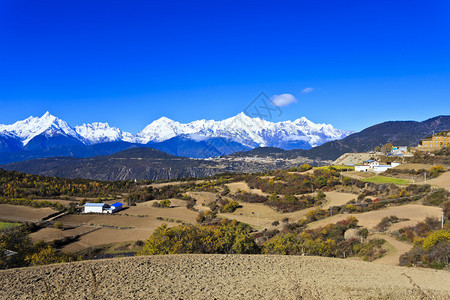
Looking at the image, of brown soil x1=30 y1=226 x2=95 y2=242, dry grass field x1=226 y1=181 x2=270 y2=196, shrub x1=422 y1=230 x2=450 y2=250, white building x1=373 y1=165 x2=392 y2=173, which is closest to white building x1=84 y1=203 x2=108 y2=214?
brown soil x1=30 y1=226 x2=95 y2=242

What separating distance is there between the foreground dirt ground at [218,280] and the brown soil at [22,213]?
1714 inches

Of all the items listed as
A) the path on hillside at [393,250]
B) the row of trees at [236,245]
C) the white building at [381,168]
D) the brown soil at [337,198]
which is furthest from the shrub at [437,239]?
the white building at [381,168]

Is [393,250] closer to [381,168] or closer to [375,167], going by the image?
[381,168]

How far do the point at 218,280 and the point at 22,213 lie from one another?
52923 millimetres

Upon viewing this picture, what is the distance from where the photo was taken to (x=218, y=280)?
12516 mm

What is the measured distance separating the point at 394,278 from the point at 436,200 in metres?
27.1

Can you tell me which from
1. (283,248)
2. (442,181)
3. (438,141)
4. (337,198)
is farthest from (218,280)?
(438,141)

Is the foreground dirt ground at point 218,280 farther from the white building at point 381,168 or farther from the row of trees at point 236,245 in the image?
the white building at point 381,168

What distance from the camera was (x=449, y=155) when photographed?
193 feet

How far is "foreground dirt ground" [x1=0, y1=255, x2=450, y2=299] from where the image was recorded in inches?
424

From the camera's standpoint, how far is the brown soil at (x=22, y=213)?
159 feet

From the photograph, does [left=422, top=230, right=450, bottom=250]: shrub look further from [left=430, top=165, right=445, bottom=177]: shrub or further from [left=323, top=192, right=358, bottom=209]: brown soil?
[left=430, top=165, right=445, bottom=177]: shrub

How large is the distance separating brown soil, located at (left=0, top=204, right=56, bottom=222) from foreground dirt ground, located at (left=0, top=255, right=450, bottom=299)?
4354 cm

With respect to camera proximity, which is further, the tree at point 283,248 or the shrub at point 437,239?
the tree at point 283,248
